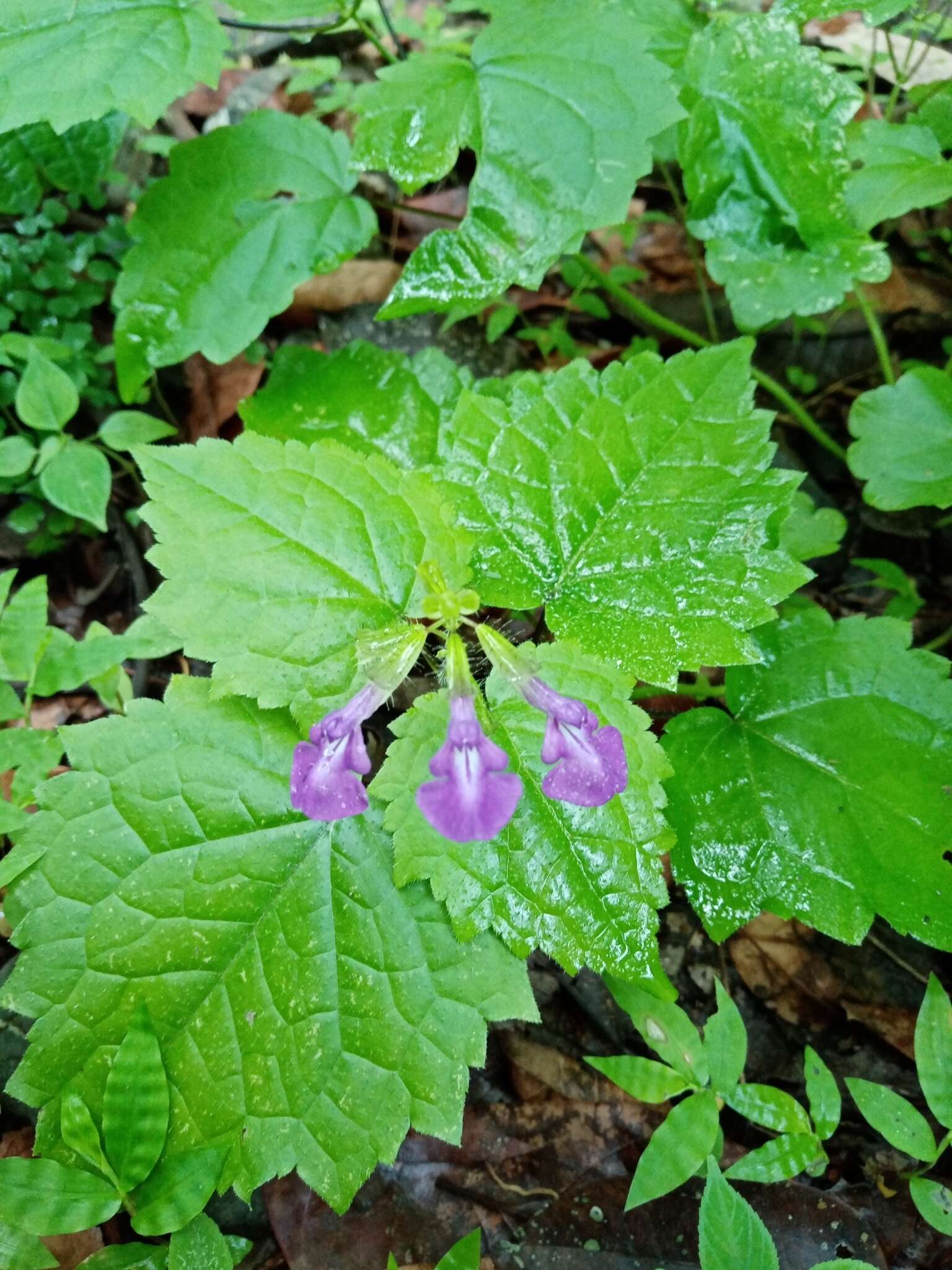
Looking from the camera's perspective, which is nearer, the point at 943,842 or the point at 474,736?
the point at 474,736

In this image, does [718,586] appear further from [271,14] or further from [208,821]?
[271,14]

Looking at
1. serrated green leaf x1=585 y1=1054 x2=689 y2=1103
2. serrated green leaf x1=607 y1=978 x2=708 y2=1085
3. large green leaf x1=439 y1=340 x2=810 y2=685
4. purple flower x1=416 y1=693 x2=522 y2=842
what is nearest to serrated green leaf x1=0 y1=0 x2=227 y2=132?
large green leaf x1=439 y1=340 x2=810 y2=685

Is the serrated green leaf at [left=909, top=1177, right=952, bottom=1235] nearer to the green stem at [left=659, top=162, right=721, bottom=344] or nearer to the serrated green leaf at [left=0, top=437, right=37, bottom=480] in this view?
the green stem at [left=659, top=162, right=721, bottom=344]

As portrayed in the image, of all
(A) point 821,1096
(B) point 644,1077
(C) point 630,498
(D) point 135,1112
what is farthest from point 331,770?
(A) point 821,1096

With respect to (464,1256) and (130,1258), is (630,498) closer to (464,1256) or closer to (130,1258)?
(464,1256)

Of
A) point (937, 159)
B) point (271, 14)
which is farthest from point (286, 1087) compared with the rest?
point (937, 159)

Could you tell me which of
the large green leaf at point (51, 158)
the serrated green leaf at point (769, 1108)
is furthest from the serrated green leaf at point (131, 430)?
the serrated green leaf at point (769, 1108)
